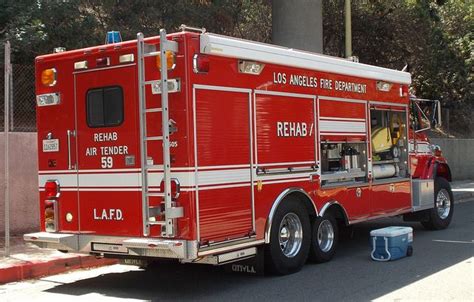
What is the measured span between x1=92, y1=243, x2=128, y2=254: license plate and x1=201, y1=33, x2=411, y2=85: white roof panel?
8.09ft

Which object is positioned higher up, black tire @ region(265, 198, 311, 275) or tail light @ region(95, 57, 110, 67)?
tail light @ region(95, 57, 110, 67)

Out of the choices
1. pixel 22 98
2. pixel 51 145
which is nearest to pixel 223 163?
pixel 51 145

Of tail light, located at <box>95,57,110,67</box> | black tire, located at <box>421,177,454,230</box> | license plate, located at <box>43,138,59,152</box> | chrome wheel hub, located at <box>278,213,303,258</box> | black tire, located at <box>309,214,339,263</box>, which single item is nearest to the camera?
tail light, located at <box>95,57,110,67</box>

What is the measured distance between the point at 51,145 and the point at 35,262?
1891mm

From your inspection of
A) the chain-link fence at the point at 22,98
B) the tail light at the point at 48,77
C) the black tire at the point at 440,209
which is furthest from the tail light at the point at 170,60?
the black tire at the point at 440,209

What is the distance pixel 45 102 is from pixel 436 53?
62.9ft

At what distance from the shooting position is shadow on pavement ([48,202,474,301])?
6.90m

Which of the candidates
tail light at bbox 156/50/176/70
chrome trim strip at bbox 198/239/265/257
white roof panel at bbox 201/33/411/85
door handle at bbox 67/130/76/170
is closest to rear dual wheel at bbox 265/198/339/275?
chrome trim strip at bbox 198/239/265/257

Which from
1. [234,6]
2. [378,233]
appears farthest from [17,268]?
[234,6]

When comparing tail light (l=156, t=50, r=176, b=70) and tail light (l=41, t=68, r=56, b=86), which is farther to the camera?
tail light (l=41, t=68, r=56, b=86)

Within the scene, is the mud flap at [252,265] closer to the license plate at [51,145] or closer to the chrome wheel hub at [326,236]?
the chrome wheel hub at [326,236]

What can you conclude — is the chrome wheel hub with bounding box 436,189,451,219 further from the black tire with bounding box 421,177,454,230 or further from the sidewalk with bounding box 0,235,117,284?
the sidewalk with bounding box 0,235,117,284

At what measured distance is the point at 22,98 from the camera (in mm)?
11648

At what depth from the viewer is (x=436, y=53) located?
76.8 ft
